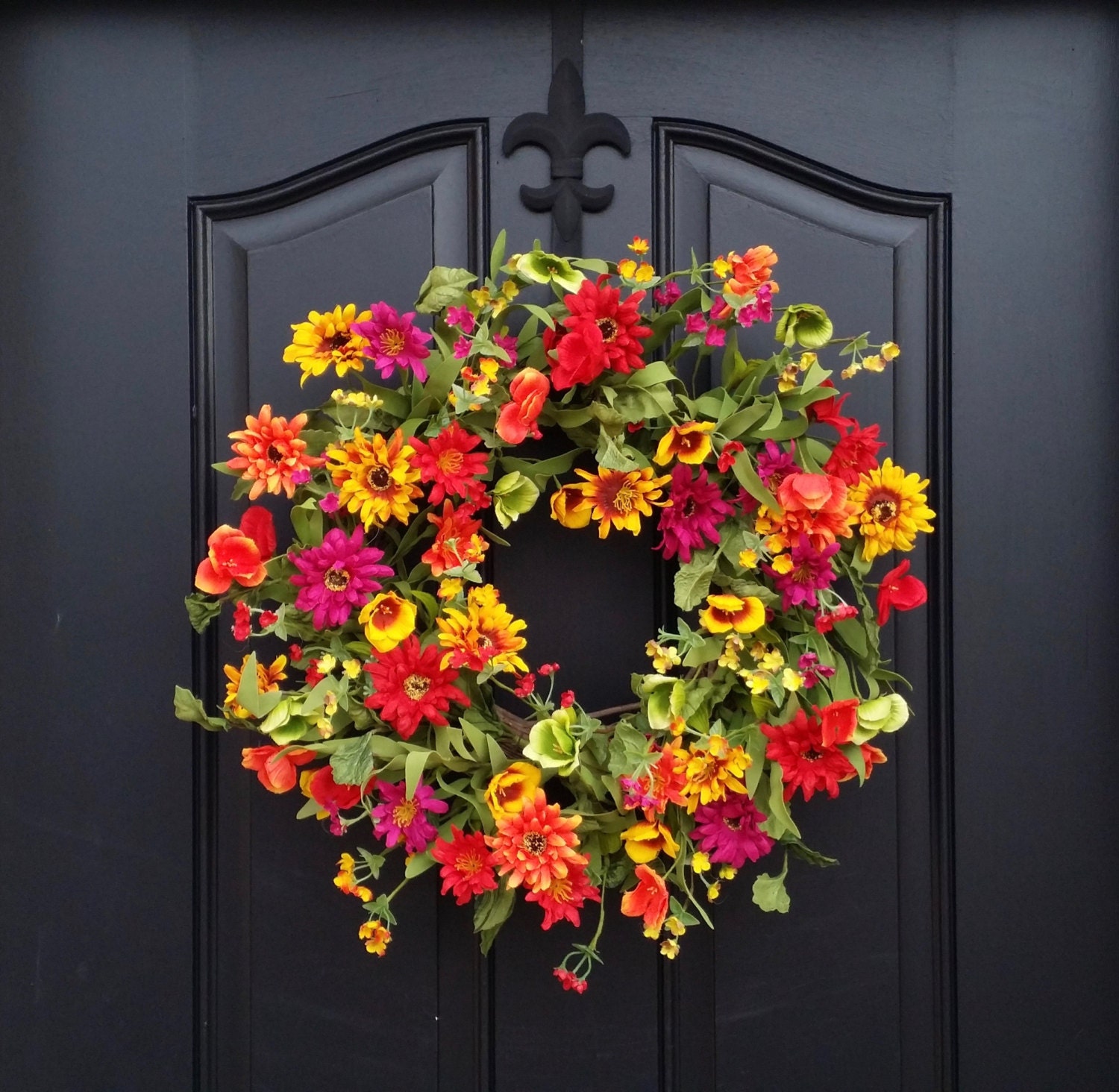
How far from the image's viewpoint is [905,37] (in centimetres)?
103

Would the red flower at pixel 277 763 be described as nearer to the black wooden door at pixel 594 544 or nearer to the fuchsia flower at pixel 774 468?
the black wooden door at pixel 594 544

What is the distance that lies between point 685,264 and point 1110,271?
491 millimetres

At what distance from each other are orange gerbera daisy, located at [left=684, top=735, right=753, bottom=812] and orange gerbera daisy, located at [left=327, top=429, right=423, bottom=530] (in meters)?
0.36

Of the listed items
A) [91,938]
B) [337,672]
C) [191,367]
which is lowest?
[91,938]

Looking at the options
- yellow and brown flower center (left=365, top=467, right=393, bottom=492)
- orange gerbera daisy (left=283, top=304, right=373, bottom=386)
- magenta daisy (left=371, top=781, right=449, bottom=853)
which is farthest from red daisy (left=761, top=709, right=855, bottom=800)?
orange gerbera daisy (left=283, top=304, right=373, bottom=386)

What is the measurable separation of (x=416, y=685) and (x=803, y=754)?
370 millimetres

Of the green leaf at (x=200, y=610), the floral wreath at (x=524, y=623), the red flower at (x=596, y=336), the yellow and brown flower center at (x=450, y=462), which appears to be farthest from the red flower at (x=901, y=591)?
the green leaf at (x=200, y=610)

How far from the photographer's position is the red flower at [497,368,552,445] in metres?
0.83

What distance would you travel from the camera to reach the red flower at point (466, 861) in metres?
0.86

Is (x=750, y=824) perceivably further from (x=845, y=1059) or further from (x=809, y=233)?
(x=809, y=233)

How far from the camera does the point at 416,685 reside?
85 centimetres

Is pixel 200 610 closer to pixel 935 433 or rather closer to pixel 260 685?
pixel 260 685

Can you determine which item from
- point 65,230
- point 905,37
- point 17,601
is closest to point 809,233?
point 905,37

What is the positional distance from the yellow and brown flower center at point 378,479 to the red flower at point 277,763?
26 cm
